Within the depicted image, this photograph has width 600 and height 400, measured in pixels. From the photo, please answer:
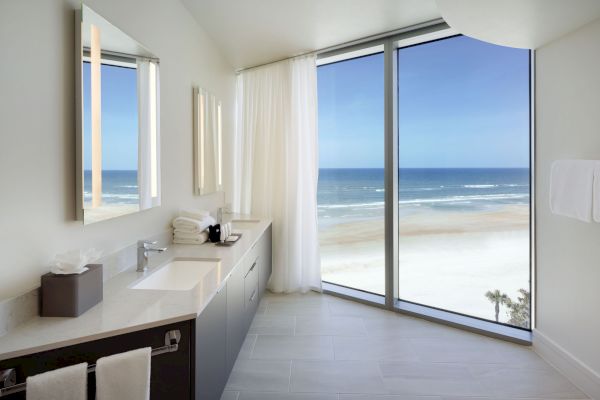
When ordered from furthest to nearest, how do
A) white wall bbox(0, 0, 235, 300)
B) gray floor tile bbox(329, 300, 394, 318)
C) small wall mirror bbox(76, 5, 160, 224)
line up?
gray floor tile bbox(329, 300, 394, 318) → small wall mirror bbox(76, 5, 160, 224) → white wall bbox(0, 0, 235, 300)

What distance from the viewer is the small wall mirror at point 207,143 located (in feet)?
10.9

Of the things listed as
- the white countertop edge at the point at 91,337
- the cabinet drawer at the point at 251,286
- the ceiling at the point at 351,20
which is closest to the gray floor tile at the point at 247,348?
the cabinet drawer at the point at 251,286

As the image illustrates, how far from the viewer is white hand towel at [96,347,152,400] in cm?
118

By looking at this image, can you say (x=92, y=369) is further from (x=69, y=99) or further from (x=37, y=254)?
(x=69, y=99)

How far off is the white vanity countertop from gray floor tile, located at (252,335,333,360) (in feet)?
3.54

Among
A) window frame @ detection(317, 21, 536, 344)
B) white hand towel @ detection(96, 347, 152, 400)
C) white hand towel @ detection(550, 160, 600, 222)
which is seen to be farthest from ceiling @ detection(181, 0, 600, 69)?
white hand towel @ detection(96, 347, 152, 400)

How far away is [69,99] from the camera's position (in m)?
1.62

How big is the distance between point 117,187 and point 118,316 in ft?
2.64

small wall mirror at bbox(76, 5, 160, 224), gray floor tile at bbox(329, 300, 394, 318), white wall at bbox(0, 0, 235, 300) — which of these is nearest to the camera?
white wall at bbox(0, 0, 235, 300)

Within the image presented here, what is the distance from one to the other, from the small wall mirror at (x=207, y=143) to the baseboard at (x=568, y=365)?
116 inches

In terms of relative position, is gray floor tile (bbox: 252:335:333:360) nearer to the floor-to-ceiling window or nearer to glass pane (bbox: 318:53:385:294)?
the floor-to-ceiling window

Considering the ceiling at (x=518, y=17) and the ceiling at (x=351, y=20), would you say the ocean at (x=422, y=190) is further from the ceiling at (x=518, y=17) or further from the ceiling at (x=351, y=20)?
the ceiling at (x=518, y=17)

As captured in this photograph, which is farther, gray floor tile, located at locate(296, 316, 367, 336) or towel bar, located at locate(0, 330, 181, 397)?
gray floor tile, located at locate(296, 316, 367, 336)

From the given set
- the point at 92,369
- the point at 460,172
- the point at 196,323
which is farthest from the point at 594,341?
the point at 460,172
